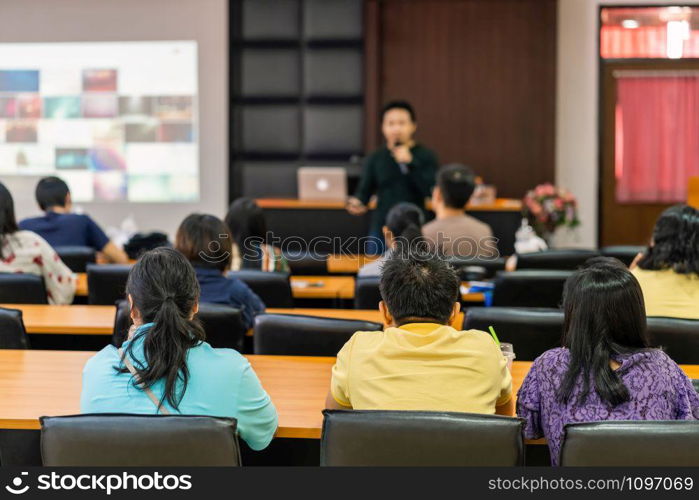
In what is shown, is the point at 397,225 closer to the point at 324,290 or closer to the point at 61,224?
the point at 324,290

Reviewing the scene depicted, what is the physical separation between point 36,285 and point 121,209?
516 centimetres

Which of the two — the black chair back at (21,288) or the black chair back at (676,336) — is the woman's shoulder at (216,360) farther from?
the black chair back at (21,288)

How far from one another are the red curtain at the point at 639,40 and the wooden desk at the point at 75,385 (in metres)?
6.39

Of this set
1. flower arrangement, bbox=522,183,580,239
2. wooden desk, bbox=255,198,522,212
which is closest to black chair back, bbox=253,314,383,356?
wooden desk, bbox=255,198,522,212

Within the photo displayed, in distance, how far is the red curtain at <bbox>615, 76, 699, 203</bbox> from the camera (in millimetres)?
9070

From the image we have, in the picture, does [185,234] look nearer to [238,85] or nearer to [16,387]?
[16,387]

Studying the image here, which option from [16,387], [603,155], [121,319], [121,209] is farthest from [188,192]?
[16,387]

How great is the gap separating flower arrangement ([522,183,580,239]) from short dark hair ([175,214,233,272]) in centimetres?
480

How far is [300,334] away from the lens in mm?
3330

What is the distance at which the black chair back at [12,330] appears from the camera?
11.2ft

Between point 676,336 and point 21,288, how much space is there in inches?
107

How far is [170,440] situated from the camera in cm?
204

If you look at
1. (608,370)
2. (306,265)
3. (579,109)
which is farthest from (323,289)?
(579,109)

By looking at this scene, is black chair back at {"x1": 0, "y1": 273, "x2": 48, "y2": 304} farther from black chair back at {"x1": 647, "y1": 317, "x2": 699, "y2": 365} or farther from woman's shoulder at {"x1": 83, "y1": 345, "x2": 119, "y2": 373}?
black chair back at {"x1": 647, "y1": 317, "x2": 699, "y2": 365}
